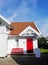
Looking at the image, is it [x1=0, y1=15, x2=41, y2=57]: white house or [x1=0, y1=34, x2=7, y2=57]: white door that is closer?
[x1=0, y1=34, x2=7, y2=57]: white door

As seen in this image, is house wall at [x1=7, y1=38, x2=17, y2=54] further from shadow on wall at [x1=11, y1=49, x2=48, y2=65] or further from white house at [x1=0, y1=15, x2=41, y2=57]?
shadow on wall at [x1=11, y1=49, x2=48, y2=65]

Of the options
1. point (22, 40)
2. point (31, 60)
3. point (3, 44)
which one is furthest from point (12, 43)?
point (31, 60)

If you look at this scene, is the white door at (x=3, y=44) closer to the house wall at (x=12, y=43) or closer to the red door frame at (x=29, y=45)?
the house wall at (x=12, y=43)

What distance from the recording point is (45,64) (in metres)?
17.7

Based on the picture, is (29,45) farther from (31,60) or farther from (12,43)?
(31,60)

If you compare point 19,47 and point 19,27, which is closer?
point 19,47

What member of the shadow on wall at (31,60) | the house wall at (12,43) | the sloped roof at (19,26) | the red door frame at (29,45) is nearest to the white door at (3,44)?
the shadow on wall at (31,60)

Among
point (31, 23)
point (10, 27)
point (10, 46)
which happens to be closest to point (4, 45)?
point (10, 46)

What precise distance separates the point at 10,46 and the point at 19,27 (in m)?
4.42

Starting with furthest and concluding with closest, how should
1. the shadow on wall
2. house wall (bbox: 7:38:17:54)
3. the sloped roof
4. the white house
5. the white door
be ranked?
1. the sloped roof
2. house wall (bbox: 7:38:17:54)
3. the white house
4. the white door
5. the shadow on wall

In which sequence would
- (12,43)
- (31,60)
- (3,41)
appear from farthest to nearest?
(12,43)
(3,41)
(31,60)

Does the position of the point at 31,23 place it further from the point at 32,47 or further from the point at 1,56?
the point at 1,56

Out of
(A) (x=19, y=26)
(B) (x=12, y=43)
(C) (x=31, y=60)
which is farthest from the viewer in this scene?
(A) (x=19, y=26)

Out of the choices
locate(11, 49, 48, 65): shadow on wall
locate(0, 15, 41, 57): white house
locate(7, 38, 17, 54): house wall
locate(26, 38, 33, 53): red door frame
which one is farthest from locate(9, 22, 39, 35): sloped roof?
locate(11, 49, 48, 65): shadow on wall
